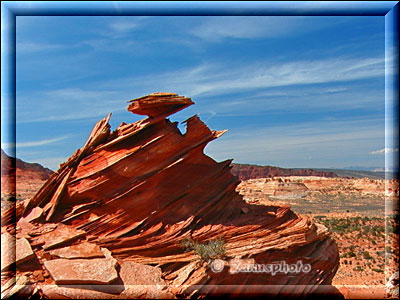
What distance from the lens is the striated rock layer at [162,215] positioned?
9.13m

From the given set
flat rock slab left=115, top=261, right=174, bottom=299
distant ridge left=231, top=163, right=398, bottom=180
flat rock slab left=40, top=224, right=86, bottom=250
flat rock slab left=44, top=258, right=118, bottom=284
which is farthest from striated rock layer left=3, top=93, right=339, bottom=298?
distant ridge left=231, top=163, right=398, bottom=180

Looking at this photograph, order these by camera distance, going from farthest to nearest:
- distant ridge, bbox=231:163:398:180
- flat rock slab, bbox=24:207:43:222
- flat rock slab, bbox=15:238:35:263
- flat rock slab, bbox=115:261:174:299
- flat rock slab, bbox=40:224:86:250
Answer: distant ridge, bbox=231:163:398:180 < flat rock slab, bbox=24:207:43:222 < flat rock slab, bbox=40:224:86:250 < flat rock slab, bbox=15:238:35:263 < flat rock slab, bbox=115:261:174:299

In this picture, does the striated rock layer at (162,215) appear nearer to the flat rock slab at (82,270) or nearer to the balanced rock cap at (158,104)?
the balanced rock cap at (158,104)

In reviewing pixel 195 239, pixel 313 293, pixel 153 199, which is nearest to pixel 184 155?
pixel 153 199

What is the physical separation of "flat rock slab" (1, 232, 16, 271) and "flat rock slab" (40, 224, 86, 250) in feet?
2.17

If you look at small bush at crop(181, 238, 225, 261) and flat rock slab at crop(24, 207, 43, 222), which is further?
flat rock slab at crop(24, 207, 43, 222)

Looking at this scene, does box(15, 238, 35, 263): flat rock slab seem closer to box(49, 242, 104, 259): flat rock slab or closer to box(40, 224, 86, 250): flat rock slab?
box(40, 224, 86, 250): flat rock slab

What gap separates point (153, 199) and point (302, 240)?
4.15m

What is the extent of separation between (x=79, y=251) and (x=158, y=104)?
13.7 ft

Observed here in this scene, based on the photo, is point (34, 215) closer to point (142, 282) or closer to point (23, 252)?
point (23, 252)

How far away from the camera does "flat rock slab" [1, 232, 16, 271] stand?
27.3 ft

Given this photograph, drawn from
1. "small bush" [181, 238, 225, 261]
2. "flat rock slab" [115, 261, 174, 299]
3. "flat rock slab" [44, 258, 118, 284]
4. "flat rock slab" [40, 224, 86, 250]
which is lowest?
"flat rock slab" [115, 261, 174, 299]

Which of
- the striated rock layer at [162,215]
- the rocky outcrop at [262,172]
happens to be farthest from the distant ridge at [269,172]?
the striated rock layer at [162,215]

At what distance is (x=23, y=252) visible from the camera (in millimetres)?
8531
